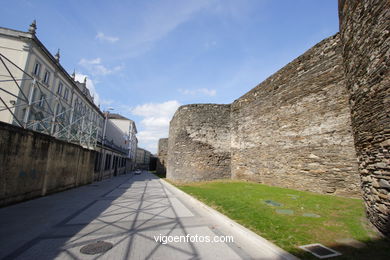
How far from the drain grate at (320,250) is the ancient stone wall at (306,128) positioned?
228 inches

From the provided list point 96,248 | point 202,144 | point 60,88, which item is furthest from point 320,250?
point 60,88

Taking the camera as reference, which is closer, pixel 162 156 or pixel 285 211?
pixel 285 211

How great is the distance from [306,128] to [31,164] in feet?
41.2

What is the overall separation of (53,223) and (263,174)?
36.8 feet

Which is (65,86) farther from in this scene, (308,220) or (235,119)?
(308,220)

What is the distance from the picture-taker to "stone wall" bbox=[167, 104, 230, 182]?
53.6 feet

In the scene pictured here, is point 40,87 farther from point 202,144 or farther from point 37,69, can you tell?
point 202,144

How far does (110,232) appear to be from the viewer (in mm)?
4188

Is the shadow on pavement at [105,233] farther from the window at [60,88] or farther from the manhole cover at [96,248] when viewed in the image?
the window at [60,88]

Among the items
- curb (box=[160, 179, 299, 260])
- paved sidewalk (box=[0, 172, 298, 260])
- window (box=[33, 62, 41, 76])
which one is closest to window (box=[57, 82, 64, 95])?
window (box=[33, 62, 41, 76])

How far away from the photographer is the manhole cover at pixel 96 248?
3.20 meters

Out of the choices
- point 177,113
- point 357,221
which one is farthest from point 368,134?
point 177,113

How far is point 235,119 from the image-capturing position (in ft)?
53.7

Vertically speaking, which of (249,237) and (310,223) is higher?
(310,223)
